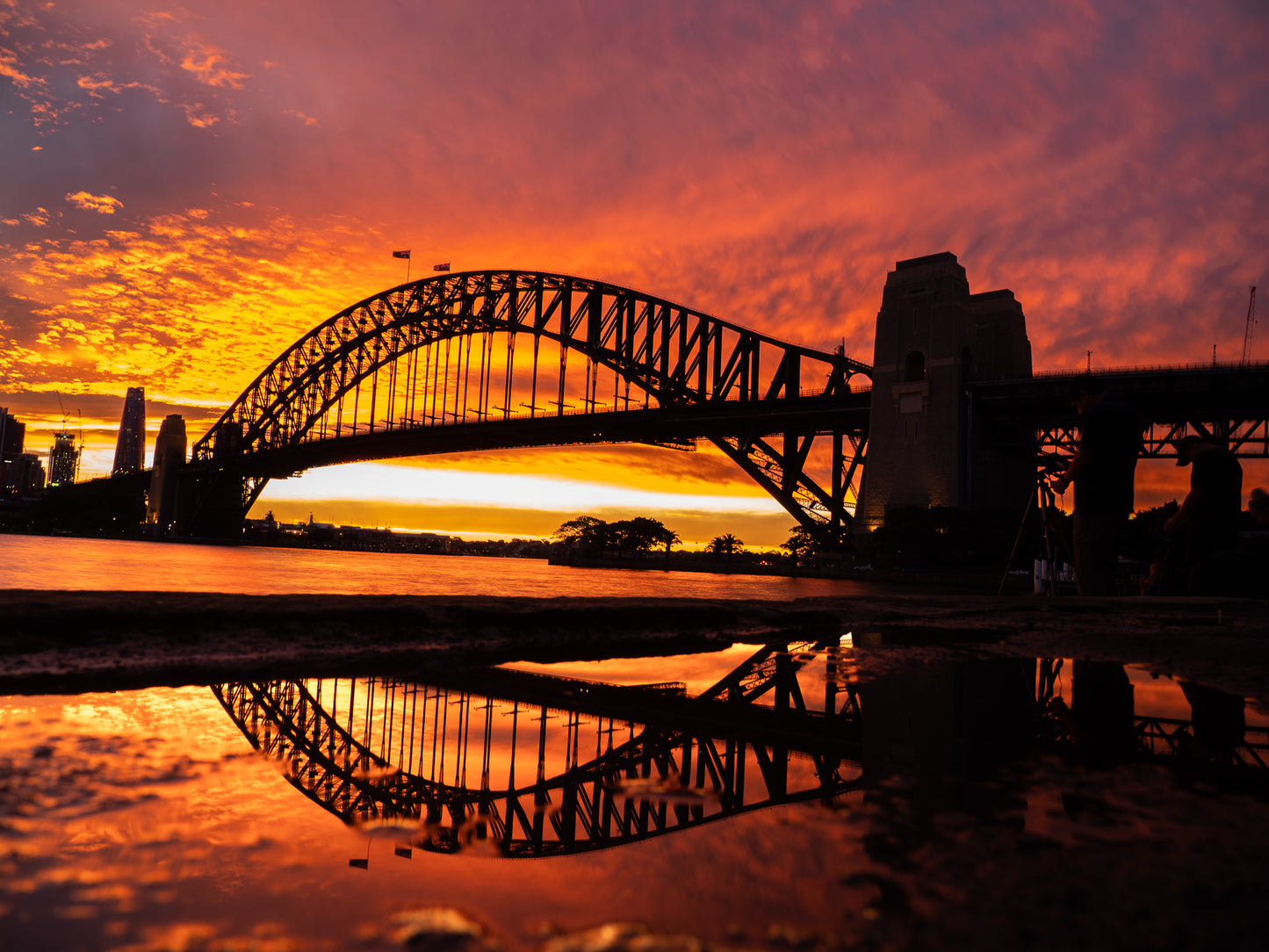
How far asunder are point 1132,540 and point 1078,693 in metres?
40.1

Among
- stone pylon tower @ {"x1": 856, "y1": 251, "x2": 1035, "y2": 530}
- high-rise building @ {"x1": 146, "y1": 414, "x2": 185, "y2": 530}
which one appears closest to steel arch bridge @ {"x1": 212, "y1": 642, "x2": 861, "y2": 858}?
stone pylon tower @ {"x1": 856, "y1": 251, "x2": 1035, "y2": 530}

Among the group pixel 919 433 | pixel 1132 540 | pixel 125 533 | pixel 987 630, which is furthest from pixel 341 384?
pixel 987 630

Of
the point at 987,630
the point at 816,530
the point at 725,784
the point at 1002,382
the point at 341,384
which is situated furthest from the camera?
the point at 341,384

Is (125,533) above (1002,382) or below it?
below

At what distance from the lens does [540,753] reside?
175 centimetres

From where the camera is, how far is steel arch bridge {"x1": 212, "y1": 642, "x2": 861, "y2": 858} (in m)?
1.28

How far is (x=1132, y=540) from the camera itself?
119ft

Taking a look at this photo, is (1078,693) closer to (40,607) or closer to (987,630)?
(987,630)

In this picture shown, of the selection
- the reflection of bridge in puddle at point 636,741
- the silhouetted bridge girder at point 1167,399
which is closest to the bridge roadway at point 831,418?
the silhouetted bridge girder at point 1167,399

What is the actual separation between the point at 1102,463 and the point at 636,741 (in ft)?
15.2

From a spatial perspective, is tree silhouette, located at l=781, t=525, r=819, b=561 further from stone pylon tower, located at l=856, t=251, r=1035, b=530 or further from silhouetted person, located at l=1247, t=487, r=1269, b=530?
silhouetted person, located at l=1247, t=487, r=1269, b=530

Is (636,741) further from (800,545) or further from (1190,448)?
(800,545)

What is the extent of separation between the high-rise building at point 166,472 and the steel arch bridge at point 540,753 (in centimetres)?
7364

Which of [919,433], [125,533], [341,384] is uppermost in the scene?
[341,384]
